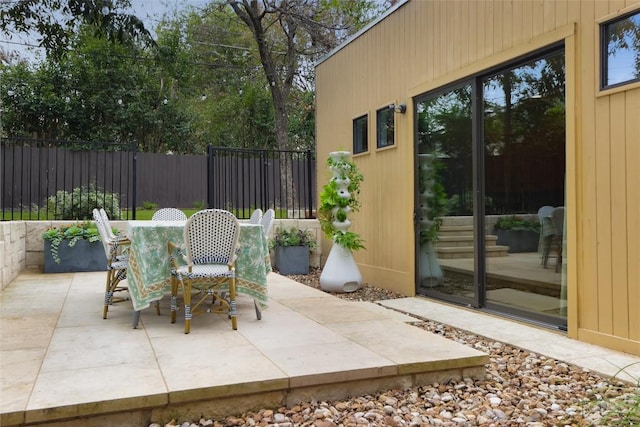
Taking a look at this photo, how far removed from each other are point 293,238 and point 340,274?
5.76 ft

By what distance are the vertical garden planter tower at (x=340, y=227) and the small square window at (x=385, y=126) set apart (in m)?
0.50

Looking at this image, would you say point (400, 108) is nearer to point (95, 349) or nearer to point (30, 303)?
point (95, 349)

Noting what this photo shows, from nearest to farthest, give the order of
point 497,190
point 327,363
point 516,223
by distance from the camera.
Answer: point 327,363
point 516,223
point 497,190

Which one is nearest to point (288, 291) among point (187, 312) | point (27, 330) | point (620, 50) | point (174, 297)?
point (174, 297)

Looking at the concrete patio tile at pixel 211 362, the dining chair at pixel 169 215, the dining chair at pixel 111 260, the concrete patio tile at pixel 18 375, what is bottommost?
the concrete patio tile at pixel 211 362

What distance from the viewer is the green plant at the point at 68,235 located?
255 inches

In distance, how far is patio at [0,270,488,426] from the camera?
2.22 m

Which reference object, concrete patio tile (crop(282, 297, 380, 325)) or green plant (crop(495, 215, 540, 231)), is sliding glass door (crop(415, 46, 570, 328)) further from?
concrete patio tile (crop(282, 297, 380, 325))

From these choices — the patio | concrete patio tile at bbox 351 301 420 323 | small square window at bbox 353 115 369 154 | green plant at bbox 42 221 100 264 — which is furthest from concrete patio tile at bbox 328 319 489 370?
green plant at bbox 42 221 100 264

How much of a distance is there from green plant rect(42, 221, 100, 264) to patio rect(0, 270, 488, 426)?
2387 mm

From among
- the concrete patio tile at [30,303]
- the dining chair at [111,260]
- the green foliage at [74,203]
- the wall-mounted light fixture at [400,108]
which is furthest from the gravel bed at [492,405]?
the green foliage at [74,203]

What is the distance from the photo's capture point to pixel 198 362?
2.72 metres

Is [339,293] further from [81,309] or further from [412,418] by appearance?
[412,418]

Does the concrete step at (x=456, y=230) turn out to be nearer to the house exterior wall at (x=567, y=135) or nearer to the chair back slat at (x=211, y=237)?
the house exterior wall at (x=567, y=135)
